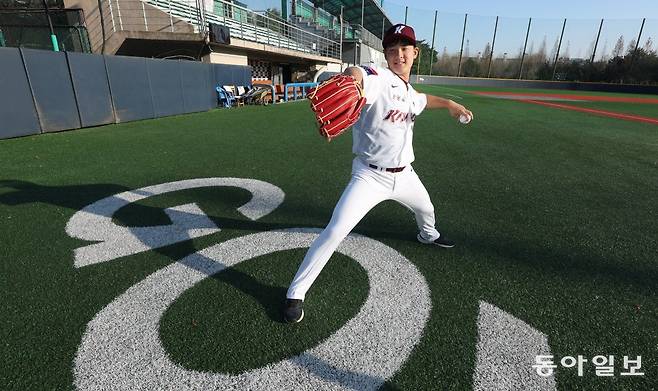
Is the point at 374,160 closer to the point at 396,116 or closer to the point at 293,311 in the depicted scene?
the point at 396,116

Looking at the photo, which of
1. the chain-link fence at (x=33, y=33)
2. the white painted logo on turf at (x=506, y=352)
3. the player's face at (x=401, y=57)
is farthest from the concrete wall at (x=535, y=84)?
the white painted logo on turf at (x=506, y=352)

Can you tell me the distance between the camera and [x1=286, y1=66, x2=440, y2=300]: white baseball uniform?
7.44ft

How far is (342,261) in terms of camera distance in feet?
9.64

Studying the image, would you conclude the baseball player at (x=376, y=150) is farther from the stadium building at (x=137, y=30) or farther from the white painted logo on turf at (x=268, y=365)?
the stadium building at (x=137, y=30)

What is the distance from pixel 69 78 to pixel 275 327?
9839 mm

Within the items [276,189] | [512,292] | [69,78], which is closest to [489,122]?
[276,189]

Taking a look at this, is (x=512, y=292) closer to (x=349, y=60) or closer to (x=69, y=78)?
(x=69, y=78)

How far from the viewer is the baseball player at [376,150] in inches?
88.9

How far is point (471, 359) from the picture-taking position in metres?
1.93

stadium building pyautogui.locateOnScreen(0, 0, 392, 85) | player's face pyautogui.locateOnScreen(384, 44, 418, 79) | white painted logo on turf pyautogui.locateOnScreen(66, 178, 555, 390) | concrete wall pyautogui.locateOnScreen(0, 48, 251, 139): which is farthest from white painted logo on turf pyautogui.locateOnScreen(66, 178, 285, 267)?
stadium building pyautogui.locateOnScreen(0, 0, 392, 85)

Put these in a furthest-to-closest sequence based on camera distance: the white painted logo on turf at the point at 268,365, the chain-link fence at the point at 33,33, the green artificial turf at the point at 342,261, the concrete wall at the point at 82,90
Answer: the chain-link fence at the point at 33,33 < the concrete wall at the point at 82,90 < the green artificial turf at the point at 342,261 < the white painted logo on turf at the point at 268,365

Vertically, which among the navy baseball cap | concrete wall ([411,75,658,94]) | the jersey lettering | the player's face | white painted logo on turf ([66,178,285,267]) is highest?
the navy baseball cap

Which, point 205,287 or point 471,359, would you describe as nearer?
point 471,359

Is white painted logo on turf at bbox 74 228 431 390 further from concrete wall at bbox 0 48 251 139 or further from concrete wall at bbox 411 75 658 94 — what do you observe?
concrete wall at bbox 411 75 658 94
